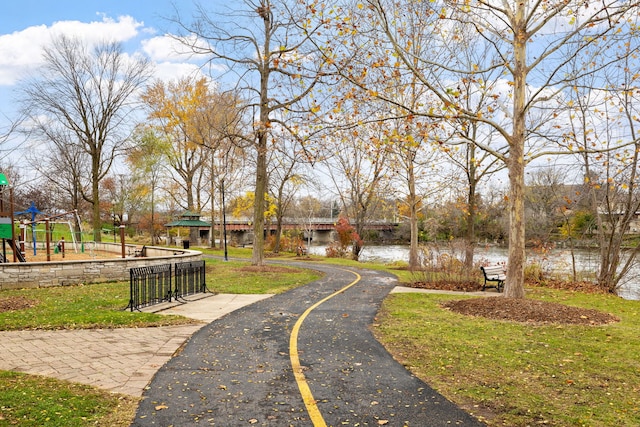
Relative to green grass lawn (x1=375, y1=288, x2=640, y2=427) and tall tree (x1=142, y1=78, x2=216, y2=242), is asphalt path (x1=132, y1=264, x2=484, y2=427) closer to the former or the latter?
green grass lawn (x1=375, y1=288, x2=640, y2=427)

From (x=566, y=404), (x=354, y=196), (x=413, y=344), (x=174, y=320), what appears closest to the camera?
(x=566, y=404)

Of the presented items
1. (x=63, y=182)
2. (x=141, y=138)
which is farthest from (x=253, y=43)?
(x=63, y=182)

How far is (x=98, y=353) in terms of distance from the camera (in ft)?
21.6

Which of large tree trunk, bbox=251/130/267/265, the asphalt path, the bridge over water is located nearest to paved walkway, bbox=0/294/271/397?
the asphalt path

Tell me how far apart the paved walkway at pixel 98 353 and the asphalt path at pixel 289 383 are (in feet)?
0.90

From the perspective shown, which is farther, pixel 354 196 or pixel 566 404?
pixel 354 196

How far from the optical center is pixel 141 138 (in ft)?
131

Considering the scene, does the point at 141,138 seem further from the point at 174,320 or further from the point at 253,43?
the point at 174,320

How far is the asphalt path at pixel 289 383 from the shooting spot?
13.9ft

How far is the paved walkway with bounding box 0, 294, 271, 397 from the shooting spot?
5.46 metres

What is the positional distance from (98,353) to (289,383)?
304 cm

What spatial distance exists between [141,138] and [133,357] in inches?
1442

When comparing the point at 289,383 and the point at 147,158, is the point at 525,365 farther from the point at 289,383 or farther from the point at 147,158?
the point at 147,158

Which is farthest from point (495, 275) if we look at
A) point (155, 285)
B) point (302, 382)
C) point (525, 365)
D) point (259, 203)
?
point (302, 382)
